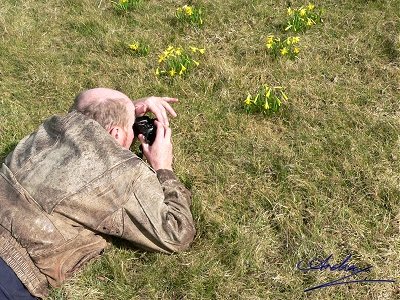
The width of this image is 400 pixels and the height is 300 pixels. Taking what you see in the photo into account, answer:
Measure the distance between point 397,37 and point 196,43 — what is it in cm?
197

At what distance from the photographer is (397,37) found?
4887 mm

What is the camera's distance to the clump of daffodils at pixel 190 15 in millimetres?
5457

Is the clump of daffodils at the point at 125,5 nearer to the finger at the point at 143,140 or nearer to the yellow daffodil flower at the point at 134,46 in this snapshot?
the yellow daffodil flower at the point at 134,46

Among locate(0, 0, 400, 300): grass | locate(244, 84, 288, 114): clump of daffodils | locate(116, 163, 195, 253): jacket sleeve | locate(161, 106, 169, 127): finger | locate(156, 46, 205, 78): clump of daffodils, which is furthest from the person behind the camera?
locate(156, 46, 205, 78): clump of daffodils

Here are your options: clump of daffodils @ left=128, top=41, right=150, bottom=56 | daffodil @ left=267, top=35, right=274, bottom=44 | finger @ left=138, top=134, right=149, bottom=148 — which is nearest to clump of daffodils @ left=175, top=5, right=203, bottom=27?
clump of daffodils @ left=128, top=41, right=150, bottom=56

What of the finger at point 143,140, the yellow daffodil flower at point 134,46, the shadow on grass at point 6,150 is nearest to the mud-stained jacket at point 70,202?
the finger at point 143,140

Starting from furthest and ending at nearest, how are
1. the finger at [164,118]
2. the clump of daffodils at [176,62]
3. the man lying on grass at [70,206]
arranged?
1. the clump of daffodils at [176,62]
2. the finger at [164,118]
3. the man lying on grass at [70,206]

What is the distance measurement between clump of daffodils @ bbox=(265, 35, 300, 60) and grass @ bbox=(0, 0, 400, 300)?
0.08 m

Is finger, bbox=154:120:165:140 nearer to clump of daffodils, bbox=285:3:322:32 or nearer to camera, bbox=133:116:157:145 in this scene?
camera, bbox=133:116:157:145

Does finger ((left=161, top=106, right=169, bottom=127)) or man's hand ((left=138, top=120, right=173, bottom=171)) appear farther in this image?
finger ((left=161, top=106, right=169, bottom=127))

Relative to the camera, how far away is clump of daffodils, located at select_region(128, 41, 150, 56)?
521 centimetres

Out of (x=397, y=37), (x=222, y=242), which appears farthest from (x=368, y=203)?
(x=397, y=37)

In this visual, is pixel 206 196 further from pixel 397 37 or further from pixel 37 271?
pixel 397 37

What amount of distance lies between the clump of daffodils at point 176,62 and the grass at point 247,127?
9 centimetres
